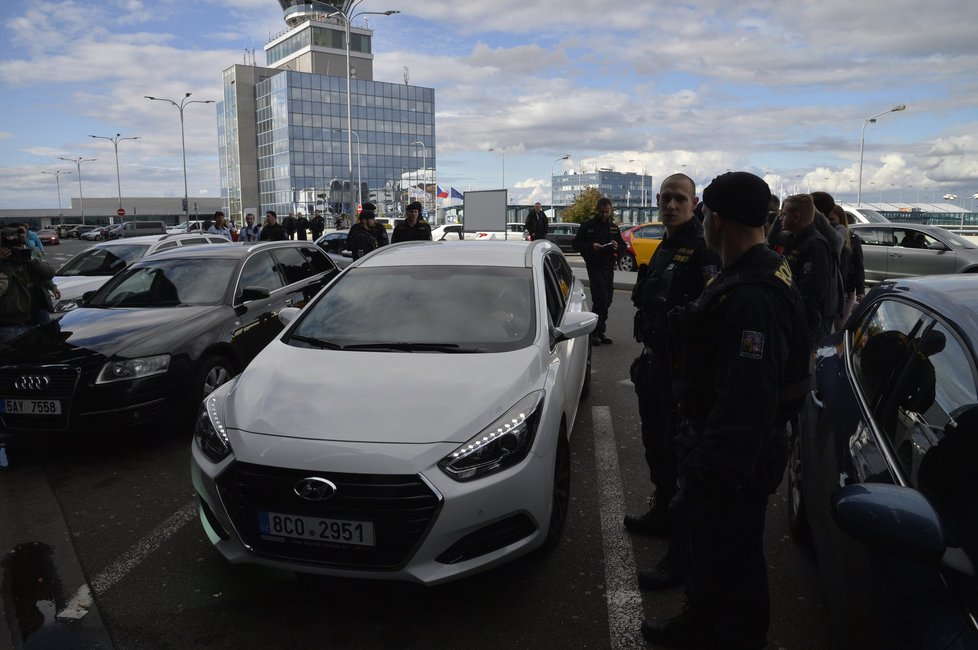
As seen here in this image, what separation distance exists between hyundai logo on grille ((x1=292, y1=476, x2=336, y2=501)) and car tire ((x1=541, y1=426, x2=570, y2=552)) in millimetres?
1044

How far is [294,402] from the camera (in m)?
3.15

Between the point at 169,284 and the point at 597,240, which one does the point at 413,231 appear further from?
the point at 169,284

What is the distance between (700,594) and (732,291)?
1057 mm

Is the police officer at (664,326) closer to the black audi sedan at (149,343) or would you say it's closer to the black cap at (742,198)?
the black cap at (742,198)

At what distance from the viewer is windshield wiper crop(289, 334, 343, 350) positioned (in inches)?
150

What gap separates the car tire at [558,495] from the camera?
3.32 m

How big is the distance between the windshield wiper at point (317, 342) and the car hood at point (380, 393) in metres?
0.09

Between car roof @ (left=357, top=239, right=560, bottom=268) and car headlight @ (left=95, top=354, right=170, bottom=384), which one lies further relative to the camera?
car headlight @ (left=95, top=354, right=170, bottom=384)

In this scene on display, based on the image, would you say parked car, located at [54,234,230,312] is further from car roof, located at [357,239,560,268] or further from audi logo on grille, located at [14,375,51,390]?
car roof, located at [357,239,560,268]

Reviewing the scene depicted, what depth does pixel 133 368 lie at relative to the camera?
16.1 feet

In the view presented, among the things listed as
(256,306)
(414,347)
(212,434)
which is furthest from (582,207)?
(212,434)

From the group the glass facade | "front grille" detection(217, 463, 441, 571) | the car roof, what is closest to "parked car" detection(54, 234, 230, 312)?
the car roof

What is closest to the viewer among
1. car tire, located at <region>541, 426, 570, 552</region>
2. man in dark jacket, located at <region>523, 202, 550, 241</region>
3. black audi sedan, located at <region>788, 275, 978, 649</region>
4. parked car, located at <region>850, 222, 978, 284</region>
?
black audi sedan, located at <region>788, 275, 978, 649</region>

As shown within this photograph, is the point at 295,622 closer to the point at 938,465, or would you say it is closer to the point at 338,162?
the point at 938,465
